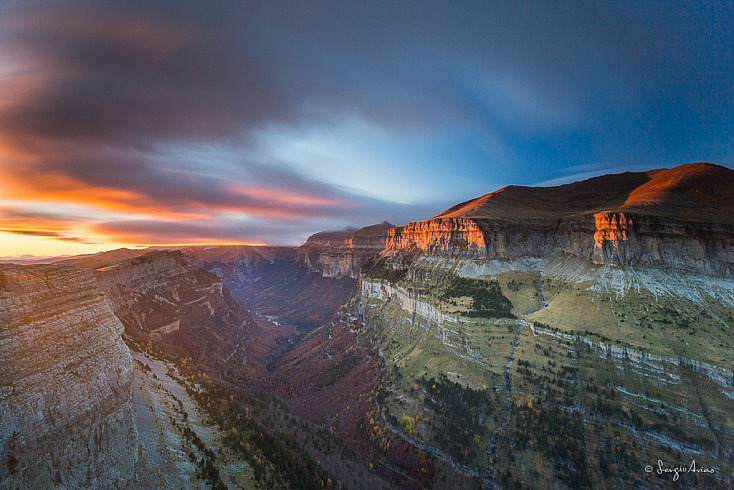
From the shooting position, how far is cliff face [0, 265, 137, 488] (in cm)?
1524

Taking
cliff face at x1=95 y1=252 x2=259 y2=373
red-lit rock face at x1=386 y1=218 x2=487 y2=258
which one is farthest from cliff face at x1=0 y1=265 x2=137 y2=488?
red-lit rock face at x1=386 y1=218 x2=487 y2=258

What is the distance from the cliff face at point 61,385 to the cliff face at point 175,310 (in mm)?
65437

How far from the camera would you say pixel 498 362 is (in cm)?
6100

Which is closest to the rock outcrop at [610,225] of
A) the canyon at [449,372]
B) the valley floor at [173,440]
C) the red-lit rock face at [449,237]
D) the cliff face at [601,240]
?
the cliff face at [601,240]

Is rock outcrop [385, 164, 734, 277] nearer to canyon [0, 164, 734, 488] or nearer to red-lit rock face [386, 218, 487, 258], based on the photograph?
red-lit rock face [386, 218, 487, 258]

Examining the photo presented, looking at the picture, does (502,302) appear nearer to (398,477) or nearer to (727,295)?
(727,295)

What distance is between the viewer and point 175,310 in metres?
104

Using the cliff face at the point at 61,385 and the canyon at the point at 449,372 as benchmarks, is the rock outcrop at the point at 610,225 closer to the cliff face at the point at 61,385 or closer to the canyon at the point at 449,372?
the canyon at the point at 449,372

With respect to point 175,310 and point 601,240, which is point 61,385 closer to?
point 601,240

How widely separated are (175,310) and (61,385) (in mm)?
103327

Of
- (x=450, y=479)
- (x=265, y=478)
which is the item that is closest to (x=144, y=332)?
(x=265, y=478)

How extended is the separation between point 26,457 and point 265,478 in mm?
29740

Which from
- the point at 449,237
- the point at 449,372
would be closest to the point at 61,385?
the point at 449,372

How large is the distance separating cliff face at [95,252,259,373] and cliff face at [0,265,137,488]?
6544 centimetres
